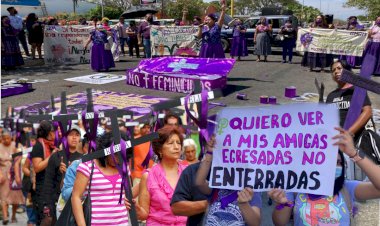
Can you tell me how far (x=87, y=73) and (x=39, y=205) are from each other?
1067 cm

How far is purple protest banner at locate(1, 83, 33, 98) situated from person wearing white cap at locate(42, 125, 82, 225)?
23.9ft

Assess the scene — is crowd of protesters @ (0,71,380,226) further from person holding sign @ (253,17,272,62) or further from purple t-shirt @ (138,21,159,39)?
purple t-shirt @ (138,21,159,39)

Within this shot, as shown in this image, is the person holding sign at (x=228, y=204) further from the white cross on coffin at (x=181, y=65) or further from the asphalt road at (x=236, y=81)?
the white cross on coffin at (x=181, y=65)

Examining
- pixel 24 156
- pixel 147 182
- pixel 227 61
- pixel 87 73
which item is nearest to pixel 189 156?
pixel 147 182

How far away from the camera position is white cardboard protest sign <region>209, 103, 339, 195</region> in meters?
2.42

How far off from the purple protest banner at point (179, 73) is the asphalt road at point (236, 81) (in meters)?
0.26

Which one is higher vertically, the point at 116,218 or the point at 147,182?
the point at 147,182

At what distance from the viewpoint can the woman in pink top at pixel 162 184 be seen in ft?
9.75

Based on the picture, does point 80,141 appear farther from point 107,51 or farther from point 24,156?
point 107,51

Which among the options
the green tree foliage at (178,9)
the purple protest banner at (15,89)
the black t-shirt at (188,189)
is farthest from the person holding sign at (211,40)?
Result: the green tree foliage at (178,9)

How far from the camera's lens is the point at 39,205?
391 cm

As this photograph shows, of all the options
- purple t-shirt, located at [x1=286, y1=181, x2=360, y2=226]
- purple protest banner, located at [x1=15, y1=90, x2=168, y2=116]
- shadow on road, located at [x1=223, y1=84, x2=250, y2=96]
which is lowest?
purple protest banner, located at [x1=15, y1=90, x2=168, y2=116]

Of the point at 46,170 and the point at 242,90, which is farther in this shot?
the point at 242,90

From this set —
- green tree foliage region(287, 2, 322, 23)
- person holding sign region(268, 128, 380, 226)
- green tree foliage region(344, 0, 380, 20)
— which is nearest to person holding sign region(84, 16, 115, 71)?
person holding sign region(268, 128, 380, 226)
